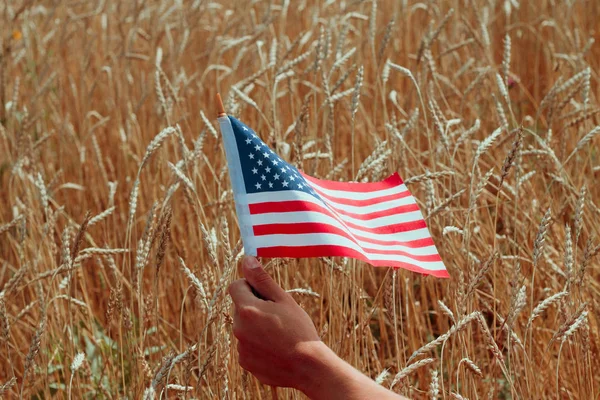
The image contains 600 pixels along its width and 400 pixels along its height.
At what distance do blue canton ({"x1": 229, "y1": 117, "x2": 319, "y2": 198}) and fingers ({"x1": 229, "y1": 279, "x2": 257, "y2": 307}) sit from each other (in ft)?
0.48

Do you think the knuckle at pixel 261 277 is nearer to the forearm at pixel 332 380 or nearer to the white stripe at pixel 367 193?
the forearm at pixel 332 380

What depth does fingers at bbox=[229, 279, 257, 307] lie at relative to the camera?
0.95 meters

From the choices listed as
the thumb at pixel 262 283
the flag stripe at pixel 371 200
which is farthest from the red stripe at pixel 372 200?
the thumb at pixel 262 283

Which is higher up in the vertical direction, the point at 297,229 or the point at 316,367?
the point at 297,229

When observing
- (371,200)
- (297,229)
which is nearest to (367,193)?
(371,200)

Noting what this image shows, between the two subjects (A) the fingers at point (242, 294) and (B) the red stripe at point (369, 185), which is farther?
(B) the red stripe at point (369, 185)

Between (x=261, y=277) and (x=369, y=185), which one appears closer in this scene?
(x=261, y=277)

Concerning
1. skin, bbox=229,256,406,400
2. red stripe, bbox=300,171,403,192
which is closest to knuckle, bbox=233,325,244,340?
skin, bbox=229,256,406,400

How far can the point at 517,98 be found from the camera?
3.05 m

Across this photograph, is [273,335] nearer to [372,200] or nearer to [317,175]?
[372,200]

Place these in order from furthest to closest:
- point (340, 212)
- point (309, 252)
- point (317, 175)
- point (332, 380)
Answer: point (317, 175) < point (340, 212) < point (309, 252) < point (332, 380)

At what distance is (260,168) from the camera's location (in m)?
1.07

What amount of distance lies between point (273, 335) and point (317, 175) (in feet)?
3.30

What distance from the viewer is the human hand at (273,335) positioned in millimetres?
913
